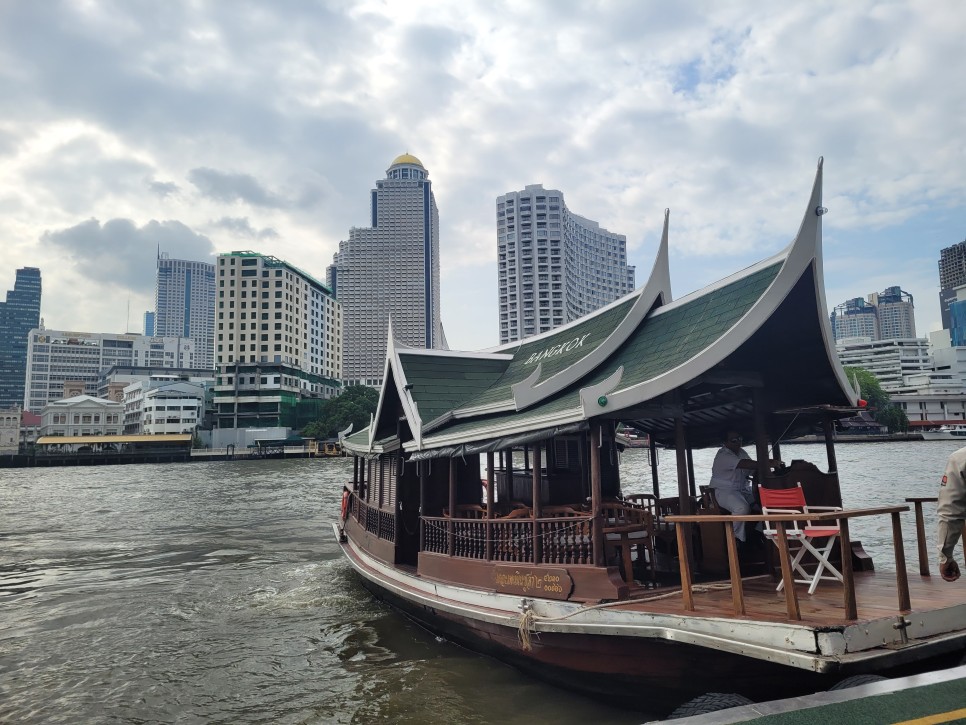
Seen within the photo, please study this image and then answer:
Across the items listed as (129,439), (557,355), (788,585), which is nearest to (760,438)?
(788,585)

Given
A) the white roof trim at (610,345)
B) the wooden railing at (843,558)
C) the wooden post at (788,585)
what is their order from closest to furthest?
1. the wooden railing at (843,558)
2. the wooden post at (788,585)
3. the white roof trim at (610,345)

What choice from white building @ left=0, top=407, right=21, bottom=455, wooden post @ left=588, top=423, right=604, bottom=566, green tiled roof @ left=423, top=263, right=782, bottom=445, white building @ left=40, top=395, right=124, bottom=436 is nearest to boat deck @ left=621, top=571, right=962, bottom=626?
wooden post @ left=588, top=423, right=604, bottom=566

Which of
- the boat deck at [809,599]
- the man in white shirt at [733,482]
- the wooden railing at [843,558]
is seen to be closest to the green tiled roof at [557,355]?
the man in white shirt at [733,482]

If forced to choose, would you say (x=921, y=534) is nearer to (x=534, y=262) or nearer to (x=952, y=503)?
(x=952, y=503)

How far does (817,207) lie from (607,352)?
3098mm

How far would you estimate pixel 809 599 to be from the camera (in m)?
5.69

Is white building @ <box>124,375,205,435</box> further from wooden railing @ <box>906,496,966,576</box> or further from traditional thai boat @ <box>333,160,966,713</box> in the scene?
wooden railing @ <box>906,496,966,576</box>

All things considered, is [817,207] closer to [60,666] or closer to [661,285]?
[661,285]

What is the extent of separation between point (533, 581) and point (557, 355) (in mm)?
3952

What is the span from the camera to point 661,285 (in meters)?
8.89

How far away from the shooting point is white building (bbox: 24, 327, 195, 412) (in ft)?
531

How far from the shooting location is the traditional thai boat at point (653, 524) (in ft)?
Answer: 16.4

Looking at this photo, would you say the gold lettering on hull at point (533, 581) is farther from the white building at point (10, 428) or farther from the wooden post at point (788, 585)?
the white building at point (10, 428)

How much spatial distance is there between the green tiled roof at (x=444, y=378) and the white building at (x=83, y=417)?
362 ft
